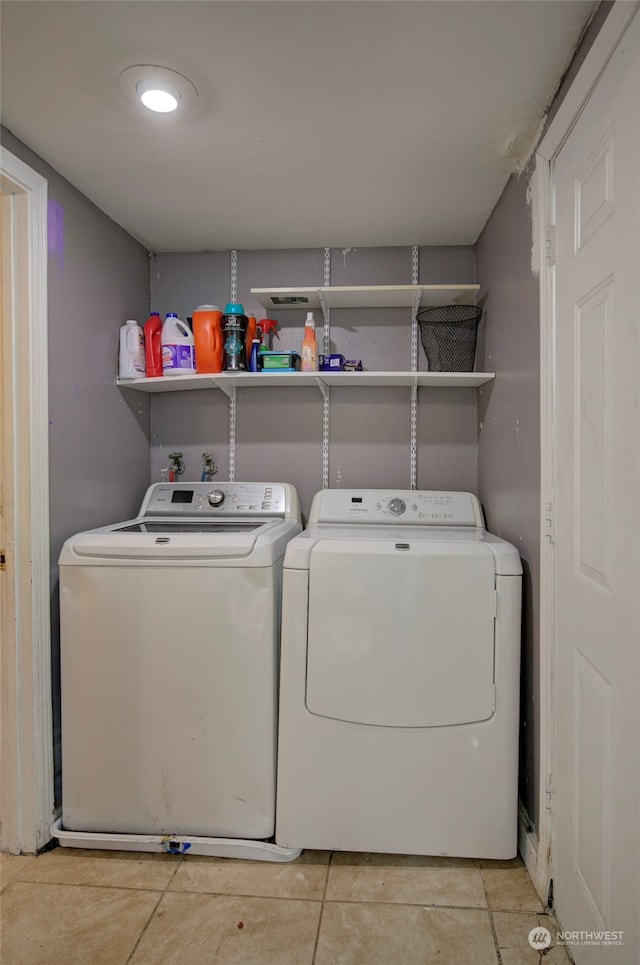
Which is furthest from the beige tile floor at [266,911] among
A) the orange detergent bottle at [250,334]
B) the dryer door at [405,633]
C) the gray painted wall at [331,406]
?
the orange detergent bottle at [250,334]

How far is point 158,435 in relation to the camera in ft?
8.55

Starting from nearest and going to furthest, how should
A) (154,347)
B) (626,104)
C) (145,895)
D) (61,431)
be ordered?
(626,104) < (145,895) < (61,431) < (154,347)

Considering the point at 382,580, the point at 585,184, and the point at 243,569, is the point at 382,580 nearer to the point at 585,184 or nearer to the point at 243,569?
the point at 243,569

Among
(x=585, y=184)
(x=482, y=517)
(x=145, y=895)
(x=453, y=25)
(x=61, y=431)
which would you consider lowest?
(x=145, y=895)

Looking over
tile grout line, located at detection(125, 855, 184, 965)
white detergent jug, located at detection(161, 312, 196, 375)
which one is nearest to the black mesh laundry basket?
white detergent jug, located at detection(161, 312, 196, 375)

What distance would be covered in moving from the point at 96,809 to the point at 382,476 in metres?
1.63

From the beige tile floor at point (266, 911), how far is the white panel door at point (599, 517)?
0.68 feet

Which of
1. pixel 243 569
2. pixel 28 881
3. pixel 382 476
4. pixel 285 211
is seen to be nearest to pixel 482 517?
pixel 382 476

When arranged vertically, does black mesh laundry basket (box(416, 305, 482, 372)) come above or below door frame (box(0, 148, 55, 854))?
above

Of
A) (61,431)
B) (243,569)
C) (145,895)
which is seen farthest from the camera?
(61,431)

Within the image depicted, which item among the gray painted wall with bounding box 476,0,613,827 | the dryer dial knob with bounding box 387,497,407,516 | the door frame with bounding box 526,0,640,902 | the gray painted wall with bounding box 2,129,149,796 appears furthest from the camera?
the dryer dial knob with bounding box 387,497,407,516

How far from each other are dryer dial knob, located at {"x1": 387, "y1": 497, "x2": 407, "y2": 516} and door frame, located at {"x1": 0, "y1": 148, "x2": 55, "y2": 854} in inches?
49.1

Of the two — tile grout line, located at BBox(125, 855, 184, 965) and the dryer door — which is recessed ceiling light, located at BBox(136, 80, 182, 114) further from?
tile grout line, located at BBox(125, 855, 184, 965)

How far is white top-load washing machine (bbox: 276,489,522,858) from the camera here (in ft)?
5.46
